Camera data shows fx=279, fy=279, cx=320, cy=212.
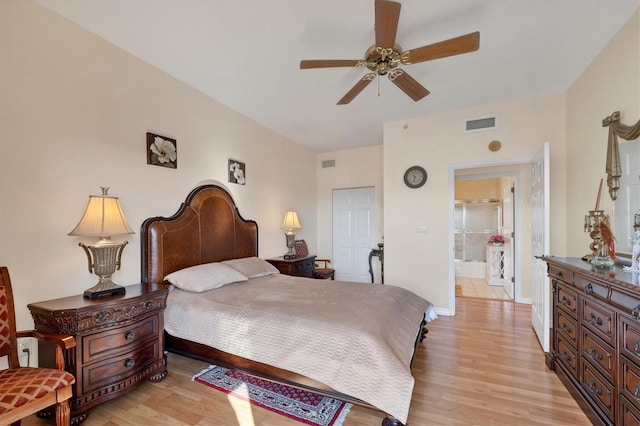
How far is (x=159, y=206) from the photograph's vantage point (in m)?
2.76

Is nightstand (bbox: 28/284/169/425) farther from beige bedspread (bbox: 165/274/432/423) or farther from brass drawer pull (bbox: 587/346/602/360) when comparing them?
brass drawer pull (bbox: 587/346/602/360)

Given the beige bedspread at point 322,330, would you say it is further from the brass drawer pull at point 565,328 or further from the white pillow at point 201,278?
the brass drawer pull at point 565,328

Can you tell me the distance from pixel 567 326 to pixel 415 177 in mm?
2425

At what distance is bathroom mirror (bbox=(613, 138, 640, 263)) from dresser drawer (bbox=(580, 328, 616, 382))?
0.70 metres

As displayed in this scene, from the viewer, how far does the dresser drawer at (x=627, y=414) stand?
4.43 feet

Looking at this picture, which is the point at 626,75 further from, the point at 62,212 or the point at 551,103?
the point at 62,212

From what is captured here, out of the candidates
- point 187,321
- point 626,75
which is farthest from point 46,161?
point 626,75

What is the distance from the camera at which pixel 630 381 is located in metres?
1.41

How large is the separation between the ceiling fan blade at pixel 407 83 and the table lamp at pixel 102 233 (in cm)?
237

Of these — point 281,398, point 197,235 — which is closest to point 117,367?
point 281,398

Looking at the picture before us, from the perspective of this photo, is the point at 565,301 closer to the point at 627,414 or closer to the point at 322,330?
the point at 627,414

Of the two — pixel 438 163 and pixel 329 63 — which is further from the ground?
pixel 329 63

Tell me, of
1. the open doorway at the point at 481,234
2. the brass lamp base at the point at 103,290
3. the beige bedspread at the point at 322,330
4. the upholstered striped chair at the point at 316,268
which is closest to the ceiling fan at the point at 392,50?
the beige bedspread at the point at 322,330

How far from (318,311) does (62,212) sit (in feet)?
6.64
